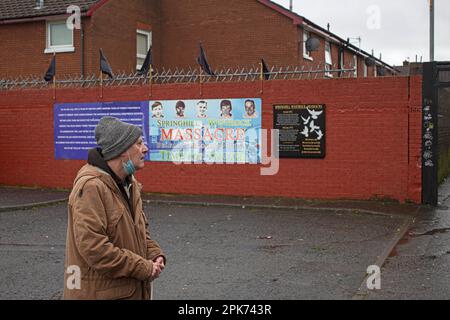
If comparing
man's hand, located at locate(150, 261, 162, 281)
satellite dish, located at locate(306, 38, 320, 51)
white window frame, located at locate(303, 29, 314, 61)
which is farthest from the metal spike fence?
man's hand, located at locate(150, 261, 162, 281)

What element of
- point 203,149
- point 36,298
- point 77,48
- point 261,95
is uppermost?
point 77,48

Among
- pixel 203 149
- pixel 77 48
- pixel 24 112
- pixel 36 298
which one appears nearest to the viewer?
pixel 36 298

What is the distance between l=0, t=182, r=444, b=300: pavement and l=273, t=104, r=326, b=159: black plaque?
43.1 inches

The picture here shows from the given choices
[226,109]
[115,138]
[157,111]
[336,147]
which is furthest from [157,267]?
[157,111]

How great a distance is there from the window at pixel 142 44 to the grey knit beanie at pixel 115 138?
20156mm

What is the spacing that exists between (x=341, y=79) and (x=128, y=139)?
32.0ft

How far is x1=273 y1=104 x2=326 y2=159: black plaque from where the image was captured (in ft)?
42.6

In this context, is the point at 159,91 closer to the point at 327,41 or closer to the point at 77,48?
the point at 77,48

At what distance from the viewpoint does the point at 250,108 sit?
13586 millimetres

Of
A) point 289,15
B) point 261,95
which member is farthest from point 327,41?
point 261,95

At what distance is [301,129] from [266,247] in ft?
16.6

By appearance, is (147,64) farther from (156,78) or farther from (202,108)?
(202,108)

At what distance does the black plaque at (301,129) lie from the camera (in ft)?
42.6

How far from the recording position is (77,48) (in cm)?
2106
